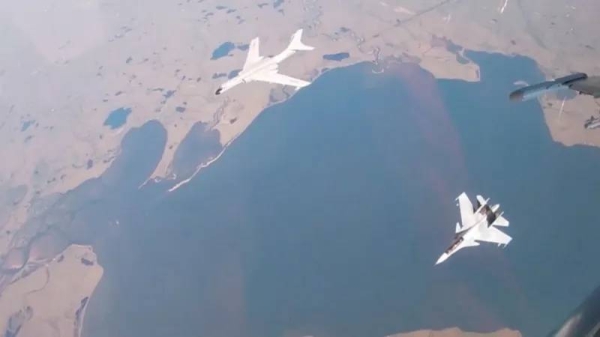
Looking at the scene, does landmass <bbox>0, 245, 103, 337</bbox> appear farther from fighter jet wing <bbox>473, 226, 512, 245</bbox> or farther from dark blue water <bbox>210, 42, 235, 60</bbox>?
fighter jet wing <bbox>473, 226, 512, 245</bbox>

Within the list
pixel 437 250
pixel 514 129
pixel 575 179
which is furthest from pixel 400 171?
pixel 575 179

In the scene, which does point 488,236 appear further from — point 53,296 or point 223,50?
point 223,50

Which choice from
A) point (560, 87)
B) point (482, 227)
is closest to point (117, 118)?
point (482, 227)

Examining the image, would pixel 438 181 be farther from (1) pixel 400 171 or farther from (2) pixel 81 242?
(2) pixel 81 242

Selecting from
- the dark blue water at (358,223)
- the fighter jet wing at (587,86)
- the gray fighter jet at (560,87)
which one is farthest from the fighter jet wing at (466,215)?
the fighter jet wing at (587,86)

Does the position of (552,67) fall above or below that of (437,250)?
above

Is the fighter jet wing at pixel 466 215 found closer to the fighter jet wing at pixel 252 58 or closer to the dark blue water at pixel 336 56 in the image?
the fighter jet wing at pixel 252 58
